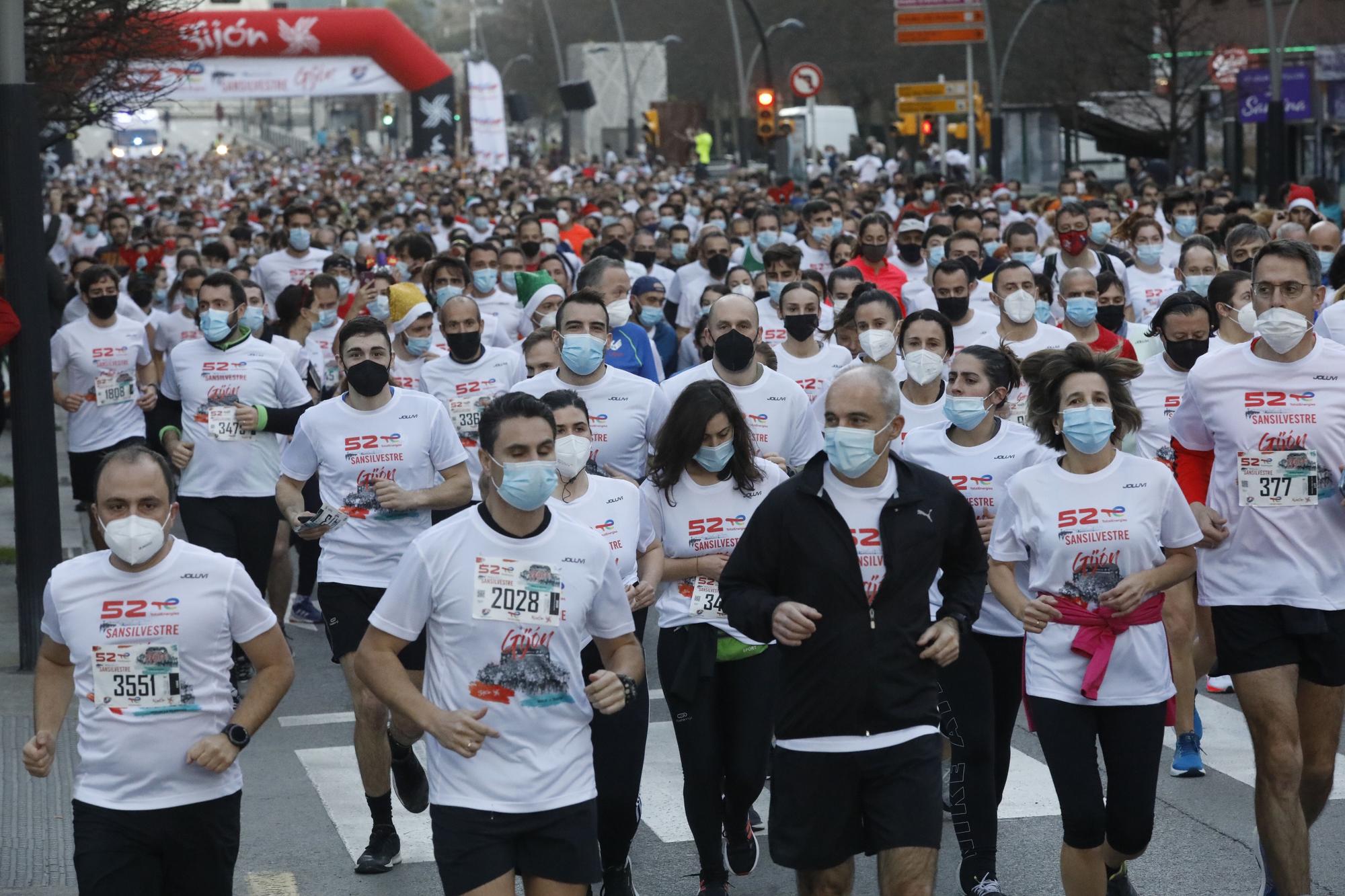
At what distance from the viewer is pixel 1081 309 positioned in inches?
418

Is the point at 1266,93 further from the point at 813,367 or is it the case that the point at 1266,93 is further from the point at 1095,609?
the point at 1095,609

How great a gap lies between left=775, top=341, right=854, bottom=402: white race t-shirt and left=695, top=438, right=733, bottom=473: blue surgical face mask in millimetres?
2914

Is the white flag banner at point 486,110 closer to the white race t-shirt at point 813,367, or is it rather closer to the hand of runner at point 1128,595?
the white race t-shirt at point 813,367

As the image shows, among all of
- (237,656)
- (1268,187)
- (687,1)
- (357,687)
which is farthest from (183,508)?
(687,1)

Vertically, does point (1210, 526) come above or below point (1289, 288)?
below

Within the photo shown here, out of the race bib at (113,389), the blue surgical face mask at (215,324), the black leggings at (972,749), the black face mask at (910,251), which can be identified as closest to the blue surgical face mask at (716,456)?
the black leggings at (972,749)

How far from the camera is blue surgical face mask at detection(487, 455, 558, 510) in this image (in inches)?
203

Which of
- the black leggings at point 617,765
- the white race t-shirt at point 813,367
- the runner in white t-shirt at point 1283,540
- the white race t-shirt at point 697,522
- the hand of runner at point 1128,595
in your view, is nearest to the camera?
the hand of runner at point 1128,595

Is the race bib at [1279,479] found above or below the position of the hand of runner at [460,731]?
above

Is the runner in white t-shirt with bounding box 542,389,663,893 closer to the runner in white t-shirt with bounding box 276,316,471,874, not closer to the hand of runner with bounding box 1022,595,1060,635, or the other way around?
the runner in white t-shirt with bounding box 276,316,471,874

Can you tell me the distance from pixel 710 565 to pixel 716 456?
1.23 feet

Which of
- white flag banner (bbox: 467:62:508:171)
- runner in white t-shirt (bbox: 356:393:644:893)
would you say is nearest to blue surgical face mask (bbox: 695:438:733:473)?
runner in white t-shirt (bbox: 356:393:644:893)

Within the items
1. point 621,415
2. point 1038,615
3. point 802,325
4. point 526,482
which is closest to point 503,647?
point 526,482

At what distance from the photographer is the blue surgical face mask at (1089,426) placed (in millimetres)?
6180
